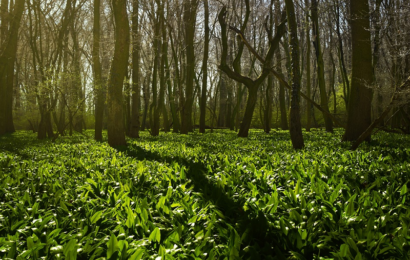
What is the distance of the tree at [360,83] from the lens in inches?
361

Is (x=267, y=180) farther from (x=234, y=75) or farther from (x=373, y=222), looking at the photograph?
(x=234, y=75)

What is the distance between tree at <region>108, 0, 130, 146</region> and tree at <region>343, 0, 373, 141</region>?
7.49 metres

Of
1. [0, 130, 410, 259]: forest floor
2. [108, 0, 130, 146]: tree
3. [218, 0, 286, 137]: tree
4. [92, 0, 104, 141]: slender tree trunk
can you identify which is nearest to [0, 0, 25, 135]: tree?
[92, 0, 104, 141]: slender tree trunk

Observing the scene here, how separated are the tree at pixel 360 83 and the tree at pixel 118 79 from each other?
295 inches

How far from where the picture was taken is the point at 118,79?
33.8 ft

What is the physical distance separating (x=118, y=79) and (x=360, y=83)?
7.87 metres

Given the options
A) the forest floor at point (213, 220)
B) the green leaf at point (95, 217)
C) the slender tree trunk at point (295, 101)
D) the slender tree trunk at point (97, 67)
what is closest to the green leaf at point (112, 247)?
the forest floor at point (213, 220)

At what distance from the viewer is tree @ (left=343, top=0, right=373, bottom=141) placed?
916cm

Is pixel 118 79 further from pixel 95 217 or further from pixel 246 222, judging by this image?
pixel 246 222

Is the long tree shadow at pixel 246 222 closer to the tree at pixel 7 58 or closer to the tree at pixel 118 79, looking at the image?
the tree at pixel 118 79

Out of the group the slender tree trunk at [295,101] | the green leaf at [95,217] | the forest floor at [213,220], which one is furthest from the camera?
the slender tree trunk at [295,101]

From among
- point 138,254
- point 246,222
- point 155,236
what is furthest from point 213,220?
point 138,254

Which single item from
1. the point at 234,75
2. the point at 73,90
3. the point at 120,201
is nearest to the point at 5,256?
the point at 120,201

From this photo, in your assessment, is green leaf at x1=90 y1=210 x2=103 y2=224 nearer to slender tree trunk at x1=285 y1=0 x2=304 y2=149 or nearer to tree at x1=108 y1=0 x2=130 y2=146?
slender tree trunk at x1=285 y1=0 x2=304 y2=149
